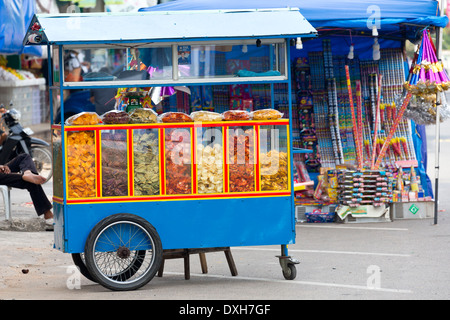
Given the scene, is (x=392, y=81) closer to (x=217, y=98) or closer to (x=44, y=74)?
(x=217, y=98)

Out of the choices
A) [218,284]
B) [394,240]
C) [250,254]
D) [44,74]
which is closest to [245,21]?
[218,284]

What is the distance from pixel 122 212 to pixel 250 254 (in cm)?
250

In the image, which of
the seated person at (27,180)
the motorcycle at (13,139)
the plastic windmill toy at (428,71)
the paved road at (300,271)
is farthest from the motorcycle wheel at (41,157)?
the plastic windmill toy at (428,71)

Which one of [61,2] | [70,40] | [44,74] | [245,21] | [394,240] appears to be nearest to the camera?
[70,40]

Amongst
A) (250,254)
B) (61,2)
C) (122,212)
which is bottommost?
(250,254)

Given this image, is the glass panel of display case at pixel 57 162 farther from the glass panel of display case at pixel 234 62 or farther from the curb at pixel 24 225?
the curb at pixel 24 225

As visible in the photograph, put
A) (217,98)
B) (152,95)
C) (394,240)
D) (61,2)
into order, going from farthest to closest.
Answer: (61,2)
(217,98)
(152,95)
(394,240)

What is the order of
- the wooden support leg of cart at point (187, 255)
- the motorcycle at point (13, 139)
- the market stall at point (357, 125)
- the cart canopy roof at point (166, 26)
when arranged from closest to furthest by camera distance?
the cart canopy roof at point (166, 26), the wooden support leg of cart at point (187, 255), the market stall at point (357, 125), the motorcycle at point (13, 139)

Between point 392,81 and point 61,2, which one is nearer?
point 392,81

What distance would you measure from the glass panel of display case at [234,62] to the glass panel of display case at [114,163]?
31.3 inches

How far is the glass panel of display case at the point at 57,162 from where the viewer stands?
7773mm

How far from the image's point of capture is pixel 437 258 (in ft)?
30.5

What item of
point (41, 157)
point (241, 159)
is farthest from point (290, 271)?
point (41, 157)

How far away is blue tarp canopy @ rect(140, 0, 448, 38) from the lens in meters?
11.2
